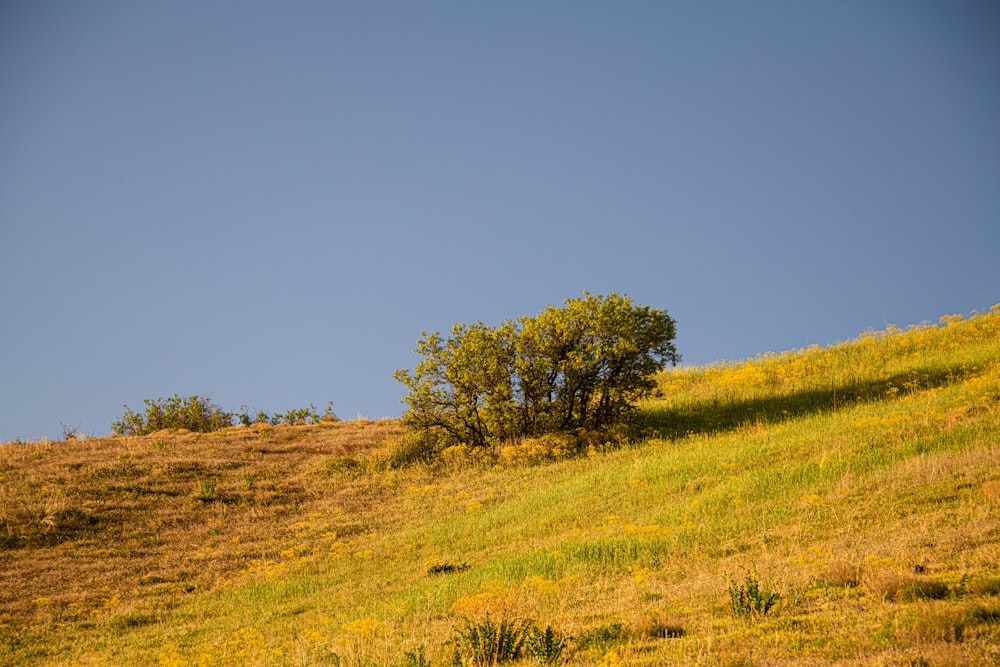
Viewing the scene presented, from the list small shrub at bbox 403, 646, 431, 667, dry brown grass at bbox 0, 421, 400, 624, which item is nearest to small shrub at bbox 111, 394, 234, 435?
dry brown grass at bbox 0, 421, 400, 624

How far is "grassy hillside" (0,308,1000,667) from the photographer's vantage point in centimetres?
779

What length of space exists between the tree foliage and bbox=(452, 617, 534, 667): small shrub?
Result: 19.4 m

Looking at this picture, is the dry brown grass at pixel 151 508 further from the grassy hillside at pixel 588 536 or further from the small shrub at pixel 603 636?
the small shrub at pixel 603 636

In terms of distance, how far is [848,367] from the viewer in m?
28.7

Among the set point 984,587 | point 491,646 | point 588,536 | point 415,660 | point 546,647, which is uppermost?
point 984,587

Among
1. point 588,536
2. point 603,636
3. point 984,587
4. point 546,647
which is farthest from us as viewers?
point 588,536

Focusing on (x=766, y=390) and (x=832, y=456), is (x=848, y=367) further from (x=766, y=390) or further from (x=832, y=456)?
(x=832, y=456)

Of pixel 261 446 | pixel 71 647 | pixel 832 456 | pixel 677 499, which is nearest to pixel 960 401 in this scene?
pixel 832 456

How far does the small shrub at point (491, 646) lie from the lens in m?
7.71

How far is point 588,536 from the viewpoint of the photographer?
15.1 meters

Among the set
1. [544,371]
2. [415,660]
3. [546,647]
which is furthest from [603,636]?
[544,371]

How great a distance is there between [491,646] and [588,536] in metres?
7.62

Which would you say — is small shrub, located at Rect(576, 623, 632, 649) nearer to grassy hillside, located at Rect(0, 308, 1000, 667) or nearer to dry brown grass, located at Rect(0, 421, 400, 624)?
grassy hillside, located at Rect(0, 308, 1000, 667)

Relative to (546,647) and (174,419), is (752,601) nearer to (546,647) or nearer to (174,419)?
(546,647)
